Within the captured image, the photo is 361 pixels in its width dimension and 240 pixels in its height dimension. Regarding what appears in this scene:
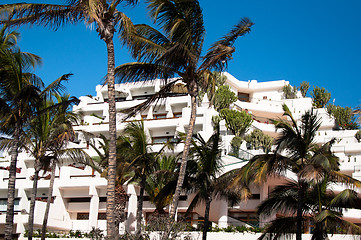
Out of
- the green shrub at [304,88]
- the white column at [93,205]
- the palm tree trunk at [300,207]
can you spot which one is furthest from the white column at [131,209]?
the green shrub at [304,88]

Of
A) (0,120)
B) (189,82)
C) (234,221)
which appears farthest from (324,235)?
(0,120)

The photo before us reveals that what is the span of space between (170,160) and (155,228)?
50.6 feet

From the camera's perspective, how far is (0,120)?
22859mm

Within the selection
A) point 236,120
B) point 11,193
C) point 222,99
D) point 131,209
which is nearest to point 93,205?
point 131,209

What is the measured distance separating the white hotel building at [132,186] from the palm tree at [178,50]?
12552 millimetres

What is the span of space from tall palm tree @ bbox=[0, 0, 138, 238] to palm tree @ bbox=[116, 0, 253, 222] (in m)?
1.90

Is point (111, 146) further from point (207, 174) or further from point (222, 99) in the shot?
point (222, 99)

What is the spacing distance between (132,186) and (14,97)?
2000cm

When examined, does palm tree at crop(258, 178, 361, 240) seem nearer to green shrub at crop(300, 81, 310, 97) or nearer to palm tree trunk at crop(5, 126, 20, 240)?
palm tree trunk at crop(5, 126, 20, 240)

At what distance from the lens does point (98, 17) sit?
1731 centimetres

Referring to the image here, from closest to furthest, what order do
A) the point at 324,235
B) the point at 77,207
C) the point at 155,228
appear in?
the point at 155,228 → the point at 324,235 → the point at 77,207

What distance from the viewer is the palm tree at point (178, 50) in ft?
66.1

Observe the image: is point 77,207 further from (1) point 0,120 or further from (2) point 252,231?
(1) point 0,120

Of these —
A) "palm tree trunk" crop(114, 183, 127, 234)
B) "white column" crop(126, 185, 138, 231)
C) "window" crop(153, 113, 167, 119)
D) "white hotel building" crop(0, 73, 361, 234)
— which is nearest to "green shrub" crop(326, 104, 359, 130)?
"white hotel building" crop(0, 73, 361, 234)
